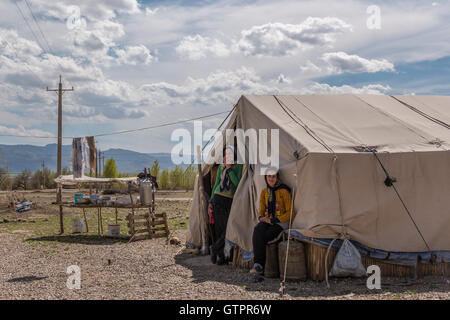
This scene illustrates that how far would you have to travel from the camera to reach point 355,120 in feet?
25.8

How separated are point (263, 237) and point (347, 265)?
1129mm

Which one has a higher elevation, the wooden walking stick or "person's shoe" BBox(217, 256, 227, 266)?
the wooden walking stick

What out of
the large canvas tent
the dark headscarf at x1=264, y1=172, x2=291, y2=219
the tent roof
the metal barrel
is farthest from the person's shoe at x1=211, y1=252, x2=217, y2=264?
the tent roof

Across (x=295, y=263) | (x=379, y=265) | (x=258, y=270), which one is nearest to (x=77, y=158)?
(x=258, y=270)

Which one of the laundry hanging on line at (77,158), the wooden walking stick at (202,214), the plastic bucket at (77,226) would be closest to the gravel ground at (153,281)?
the wooden walking stick at (202,214)

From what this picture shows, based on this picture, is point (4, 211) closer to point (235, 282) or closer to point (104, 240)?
point (104, 240)

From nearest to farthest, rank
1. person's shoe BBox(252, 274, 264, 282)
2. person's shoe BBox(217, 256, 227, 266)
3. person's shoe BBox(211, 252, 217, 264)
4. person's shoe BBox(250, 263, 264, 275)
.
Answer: person's shoe BBox(252, 274, 264, 282) → person's shoe BBox(250, 263, 264, 275) → person's shoe BBox(217, 256, 227, 266) → person's shoe BBox(211, 252, 217, 264)

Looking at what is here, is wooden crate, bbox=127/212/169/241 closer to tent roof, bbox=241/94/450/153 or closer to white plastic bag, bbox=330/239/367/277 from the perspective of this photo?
tent roof, bbox=241/94/450/153

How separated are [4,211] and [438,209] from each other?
15660 mm

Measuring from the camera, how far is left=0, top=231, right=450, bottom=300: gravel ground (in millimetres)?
5785

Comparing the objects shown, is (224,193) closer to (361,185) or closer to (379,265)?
(361,185)

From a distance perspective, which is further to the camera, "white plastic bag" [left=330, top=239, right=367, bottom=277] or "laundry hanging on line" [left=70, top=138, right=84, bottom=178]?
"laundry hanging on line" [left=70, top=138, right=84, bottom=178]

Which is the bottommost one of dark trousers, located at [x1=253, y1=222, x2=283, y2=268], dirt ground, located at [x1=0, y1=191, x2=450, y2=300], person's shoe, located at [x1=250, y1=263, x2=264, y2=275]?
dirt ground, located at [x1=0, y1=191, x2=450, y2=300]

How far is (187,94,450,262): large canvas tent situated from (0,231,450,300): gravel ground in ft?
1.99
